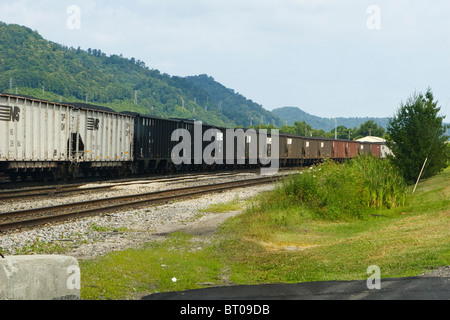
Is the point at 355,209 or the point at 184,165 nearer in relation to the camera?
the point at 355,209

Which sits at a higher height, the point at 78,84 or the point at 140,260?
the point at 78,84

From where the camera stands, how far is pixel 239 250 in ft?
33.8

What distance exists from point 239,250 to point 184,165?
88.7 ft

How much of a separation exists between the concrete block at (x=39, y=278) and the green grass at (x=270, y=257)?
0.59 meters

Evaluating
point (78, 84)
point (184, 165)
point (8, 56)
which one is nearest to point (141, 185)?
point (184, 165)

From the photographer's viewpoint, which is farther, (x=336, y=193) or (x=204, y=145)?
(x=204, y=145)

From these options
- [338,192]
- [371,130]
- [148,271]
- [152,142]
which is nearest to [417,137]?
[338,192]

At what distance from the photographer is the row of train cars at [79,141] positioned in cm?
2069

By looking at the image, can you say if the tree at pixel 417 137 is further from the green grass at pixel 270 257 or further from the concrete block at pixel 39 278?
the concrete block at pixel 39 278

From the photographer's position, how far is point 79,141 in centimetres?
2494

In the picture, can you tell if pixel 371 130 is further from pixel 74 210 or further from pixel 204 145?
pixel 74 210

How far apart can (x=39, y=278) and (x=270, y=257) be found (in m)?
4.78

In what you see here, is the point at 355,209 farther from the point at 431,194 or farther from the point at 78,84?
the point at 78,84

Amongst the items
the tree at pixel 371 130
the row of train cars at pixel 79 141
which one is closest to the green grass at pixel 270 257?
the row of train cars at pixel 79 141
